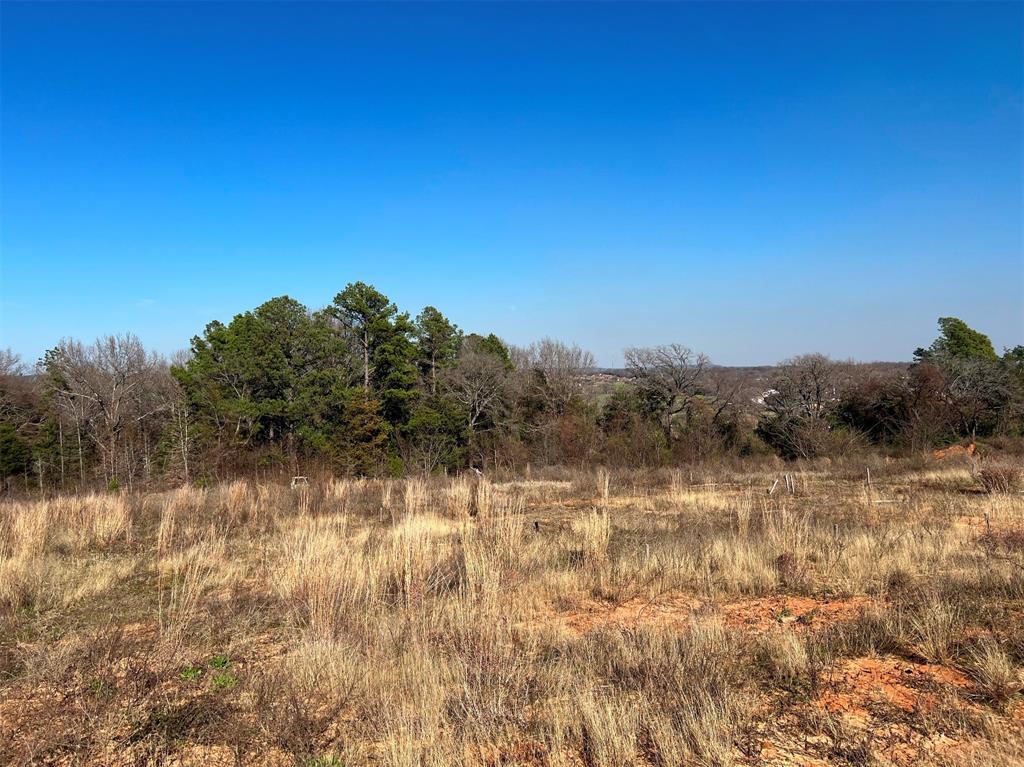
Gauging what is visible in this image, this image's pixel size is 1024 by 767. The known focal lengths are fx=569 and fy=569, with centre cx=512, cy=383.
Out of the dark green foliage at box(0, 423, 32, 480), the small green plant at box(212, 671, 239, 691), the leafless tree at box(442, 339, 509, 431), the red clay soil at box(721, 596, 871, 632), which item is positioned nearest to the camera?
the small green plant at box(212, 671, 239, 691)

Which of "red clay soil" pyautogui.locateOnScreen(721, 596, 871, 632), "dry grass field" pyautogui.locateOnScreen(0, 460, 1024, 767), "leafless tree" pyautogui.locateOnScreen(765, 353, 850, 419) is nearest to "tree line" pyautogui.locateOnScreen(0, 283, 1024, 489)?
"leafless tree" pyautogui.locateOnScreen(765, 353, 850, 419)

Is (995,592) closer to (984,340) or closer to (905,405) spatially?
(905,405)

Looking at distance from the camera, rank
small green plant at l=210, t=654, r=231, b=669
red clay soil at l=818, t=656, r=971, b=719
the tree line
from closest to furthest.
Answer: red clay soil at l=818, t=656, r=971, b=719
small green plant at l=210, t=654, r=231, b=669
the tree line

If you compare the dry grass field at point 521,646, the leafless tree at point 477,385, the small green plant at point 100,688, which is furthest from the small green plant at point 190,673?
the leafless tree at point 477,385

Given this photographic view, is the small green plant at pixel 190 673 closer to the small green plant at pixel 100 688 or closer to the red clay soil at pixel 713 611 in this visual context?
the small green plant at pixel 100 688

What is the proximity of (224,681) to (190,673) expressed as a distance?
11.4 inches

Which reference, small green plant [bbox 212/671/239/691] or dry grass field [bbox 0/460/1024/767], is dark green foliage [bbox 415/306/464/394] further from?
small green plant [bbox 212/671/239/691]

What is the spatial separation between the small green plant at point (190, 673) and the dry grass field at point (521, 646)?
2 cm

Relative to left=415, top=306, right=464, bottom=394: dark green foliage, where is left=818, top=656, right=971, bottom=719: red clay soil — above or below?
below

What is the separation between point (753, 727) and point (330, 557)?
13.6ft

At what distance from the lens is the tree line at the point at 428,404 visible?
2417 cm

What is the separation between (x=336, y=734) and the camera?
313 cm

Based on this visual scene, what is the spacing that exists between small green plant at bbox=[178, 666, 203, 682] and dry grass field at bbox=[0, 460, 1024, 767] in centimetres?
2

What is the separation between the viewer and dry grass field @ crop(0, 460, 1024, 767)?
2953mm
